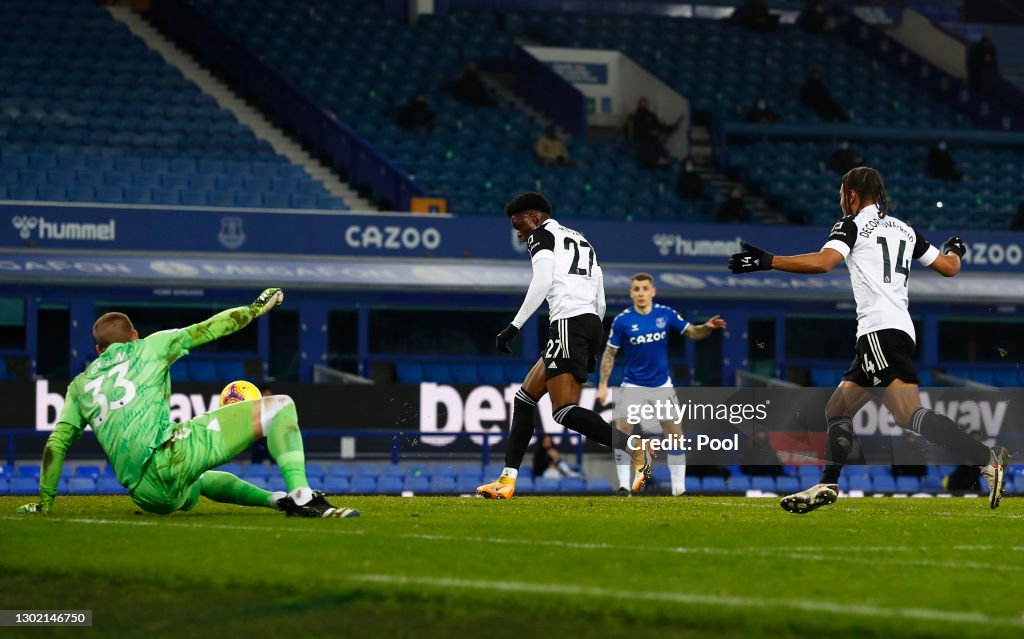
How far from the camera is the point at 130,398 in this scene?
354 inches

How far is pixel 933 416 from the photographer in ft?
33.6

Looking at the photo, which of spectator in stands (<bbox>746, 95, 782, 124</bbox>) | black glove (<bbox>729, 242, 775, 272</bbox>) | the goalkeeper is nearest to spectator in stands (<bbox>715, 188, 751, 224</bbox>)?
spectator in stands (<bbox>746, 95, 782, 124</bbox>)

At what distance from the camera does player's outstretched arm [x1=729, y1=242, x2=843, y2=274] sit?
31.7 feet

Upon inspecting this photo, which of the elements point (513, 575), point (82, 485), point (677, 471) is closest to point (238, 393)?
point (677, 471)

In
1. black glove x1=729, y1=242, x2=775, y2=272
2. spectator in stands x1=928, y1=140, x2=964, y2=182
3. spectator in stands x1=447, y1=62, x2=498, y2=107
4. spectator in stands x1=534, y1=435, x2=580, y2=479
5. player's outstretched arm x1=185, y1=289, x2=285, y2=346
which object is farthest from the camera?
spectator in stands x1=928, y1=140, x2=964, y2=182

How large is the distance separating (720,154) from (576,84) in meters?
3.62

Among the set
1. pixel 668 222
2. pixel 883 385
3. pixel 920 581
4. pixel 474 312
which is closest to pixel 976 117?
pixel 668 222

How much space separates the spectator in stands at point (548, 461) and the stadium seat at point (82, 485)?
19.1ft

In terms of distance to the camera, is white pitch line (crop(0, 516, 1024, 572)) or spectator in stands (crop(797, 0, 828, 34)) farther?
spectator in stands (crop(797, 0, 828, 34))

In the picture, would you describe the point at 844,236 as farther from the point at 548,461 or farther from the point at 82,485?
the point at 548,461

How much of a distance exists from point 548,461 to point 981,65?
2001cm

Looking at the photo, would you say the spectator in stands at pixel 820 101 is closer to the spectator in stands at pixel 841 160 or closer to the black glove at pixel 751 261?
the spectator in stands at pixel 841 160

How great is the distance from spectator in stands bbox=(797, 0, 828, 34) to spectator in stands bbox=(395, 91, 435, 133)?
1262 cm

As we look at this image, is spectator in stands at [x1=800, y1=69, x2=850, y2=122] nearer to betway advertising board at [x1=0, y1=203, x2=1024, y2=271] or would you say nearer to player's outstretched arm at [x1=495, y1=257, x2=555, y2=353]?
betway advertising board at [x1=0, y1=203, x2=1024, y2=271]
